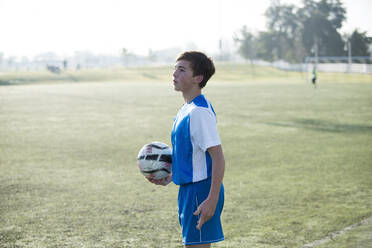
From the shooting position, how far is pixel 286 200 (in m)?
5.96

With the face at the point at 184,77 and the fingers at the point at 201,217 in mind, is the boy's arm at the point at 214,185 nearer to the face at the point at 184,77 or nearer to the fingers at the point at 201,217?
the fingers at the point at 201,217

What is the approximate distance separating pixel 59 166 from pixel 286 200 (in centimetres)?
434

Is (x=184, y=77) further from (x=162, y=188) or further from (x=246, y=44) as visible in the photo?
(x=246, y=44)

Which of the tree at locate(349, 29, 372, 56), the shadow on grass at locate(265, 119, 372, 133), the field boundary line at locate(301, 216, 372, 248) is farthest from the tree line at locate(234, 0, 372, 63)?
the field boundary line at locate(301, 216, 372, 248)

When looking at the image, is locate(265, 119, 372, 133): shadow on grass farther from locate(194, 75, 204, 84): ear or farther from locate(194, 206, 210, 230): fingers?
locate(194, 206, 210, 230): fingers

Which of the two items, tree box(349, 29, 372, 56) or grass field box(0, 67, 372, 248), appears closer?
grass field box(0, 67, 372, 248)

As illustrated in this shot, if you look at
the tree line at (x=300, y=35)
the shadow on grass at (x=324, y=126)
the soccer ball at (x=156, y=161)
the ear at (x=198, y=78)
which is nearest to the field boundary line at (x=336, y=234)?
the soccer ball at (x=156, y=161)

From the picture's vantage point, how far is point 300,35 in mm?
99250

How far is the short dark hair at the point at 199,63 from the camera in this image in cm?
285

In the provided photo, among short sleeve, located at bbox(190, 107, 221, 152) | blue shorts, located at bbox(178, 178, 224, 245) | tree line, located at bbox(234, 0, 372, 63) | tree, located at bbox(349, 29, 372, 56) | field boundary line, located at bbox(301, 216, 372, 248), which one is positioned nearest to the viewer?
short sleeve, located at bbox(190, 107, 221, 152)

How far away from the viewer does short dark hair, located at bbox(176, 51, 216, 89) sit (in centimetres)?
285

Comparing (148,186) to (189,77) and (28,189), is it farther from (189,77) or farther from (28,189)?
(189,77)

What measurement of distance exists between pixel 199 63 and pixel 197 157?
610 mm

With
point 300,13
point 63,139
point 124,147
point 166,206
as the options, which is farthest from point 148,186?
point 300,13
